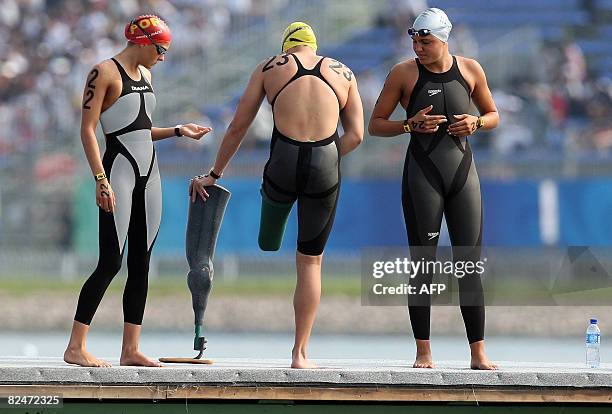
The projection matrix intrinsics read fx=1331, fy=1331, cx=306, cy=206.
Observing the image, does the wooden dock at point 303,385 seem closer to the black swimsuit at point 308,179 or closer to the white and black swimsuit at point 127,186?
the white and black swimsuit at point 127,186

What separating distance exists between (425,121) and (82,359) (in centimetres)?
230

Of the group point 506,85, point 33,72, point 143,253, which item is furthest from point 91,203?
point 143,253

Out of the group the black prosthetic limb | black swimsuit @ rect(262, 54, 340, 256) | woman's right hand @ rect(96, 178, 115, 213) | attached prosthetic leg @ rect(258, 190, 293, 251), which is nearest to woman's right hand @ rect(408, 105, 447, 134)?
black swimsuit @ rect(262, 54, 340, 256)

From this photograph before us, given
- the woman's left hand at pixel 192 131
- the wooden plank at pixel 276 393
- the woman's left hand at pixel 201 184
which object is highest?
the woman's left hand at pixel 192 131

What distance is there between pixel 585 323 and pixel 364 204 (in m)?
4.06

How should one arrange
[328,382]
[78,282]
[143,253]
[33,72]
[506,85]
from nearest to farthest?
[328,382]
[143,253]
[78,282]
[506,85]
[33,72]

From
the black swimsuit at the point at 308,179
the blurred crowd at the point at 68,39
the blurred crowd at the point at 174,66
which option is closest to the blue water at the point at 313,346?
the blurred crowd at the point at 174,66

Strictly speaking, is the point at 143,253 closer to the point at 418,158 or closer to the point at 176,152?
the point at 418,158

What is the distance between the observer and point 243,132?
750 centimetres

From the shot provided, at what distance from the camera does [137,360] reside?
24.2 feet

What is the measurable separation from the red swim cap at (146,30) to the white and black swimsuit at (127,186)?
0.17 m

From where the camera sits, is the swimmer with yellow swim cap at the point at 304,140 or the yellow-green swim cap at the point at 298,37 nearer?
the swimmer with yellow swim cap at the point at 304,140

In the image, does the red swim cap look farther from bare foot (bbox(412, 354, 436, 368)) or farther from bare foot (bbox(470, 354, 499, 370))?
bare foot (bbox(470, 354, 499, 370))

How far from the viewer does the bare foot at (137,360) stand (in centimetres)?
729
